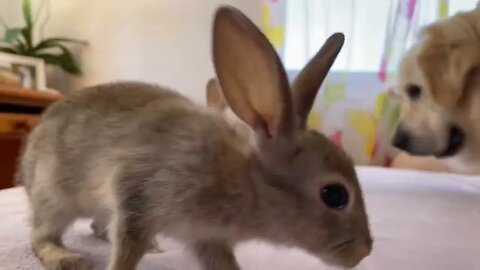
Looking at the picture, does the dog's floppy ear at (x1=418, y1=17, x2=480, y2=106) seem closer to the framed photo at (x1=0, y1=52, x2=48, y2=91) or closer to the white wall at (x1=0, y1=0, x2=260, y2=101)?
the white wall at (x1=0, y1=0, x2=260, y2=101)

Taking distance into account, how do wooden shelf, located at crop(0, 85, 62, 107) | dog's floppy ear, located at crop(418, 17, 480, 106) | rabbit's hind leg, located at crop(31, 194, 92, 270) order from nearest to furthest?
rabbit's hind leg, located at crop(31, 194, 92, 270) < dog's floppy ear, located at crop(418, 17, 480, 106) < wooden shelf, located at crop(0, 85, 62, 107)

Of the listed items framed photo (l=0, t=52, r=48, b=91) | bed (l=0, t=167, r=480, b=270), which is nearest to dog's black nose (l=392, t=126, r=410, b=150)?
bed (l=0, t=167, r=480, b=270)

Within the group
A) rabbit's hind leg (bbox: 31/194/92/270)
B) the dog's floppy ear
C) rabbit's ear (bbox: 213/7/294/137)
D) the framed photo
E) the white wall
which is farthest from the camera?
the white wall

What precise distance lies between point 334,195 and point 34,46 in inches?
97.4

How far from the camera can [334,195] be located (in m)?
0.59

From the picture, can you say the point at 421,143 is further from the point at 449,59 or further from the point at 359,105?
the point at 359,105

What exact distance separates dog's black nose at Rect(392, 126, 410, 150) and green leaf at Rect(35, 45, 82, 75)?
4.99 ft

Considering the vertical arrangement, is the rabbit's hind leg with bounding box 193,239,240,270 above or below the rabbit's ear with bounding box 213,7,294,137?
below

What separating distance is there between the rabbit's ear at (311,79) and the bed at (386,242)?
0.47 ft

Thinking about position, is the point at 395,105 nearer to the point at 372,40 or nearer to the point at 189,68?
the point at 372,40

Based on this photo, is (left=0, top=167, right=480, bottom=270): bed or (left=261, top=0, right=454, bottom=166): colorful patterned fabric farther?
(left=261, top=0, right=454, bottom=166): colorful patterned fabric

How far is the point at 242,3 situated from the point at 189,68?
0.35 meters

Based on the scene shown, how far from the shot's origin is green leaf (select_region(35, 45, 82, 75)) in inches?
108

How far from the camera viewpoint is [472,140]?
5.66 feet
